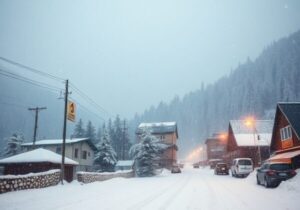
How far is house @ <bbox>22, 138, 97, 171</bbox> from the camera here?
162 feet

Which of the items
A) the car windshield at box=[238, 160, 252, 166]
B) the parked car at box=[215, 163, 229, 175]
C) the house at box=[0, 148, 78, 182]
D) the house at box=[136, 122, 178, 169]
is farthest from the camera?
the house at box=[136, 122, 178, 169]

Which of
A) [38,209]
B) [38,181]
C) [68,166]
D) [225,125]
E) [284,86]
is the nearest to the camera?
[38,209]

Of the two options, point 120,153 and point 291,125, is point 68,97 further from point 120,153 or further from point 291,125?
point 120,153

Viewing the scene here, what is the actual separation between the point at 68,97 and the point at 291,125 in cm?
2361

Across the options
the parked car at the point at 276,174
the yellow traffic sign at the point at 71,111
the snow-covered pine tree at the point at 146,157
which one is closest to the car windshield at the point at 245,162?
the parked car at the point at 276,174

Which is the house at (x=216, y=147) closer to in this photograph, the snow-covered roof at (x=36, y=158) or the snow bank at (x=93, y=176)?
the snow bank at (x=93, y=176)

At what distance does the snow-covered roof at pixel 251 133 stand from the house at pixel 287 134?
14332 mm

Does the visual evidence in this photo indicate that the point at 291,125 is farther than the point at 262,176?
A: Yes

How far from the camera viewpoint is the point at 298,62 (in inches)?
6068

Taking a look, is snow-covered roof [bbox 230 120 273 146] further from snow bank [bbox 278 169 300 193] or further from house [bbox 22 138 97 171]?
snow bank [bbox 278 169 300 193]

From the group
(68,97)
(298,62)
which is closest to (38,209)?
(68,97)

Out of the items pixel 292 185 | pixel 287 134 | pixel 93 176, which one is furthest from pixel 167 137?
pixel 292 185

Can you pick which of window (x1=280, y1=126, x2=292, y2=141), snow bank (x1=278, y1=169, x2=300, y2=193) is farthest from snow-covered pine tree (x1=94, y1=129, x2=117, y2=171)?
snow bank (x1=278, y1=169, x2=300, y2=193)

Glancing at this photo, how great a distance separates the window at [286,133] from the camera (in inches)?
1163
